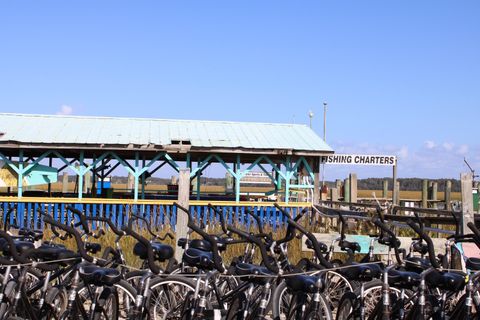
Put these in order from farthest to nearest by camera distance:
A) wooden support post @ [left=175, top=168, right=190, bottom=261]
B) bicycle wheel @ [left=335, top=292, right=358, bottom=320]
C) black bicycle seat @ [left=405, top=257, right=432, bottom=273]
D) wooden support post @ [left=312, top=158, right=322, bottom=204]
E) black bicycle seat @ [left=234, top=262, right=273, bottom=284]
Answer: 1. wooden support post @ [left=312, top=158, right=322, bottom=204]
2. wooden support post @ [left=175, top=168, right=190, bottom=261]
3. black bicycle seat @ [left=405, top=257, right=432, bottom=273]
4. bicycle wheel @ [left=335, top=292, right=358, bottom=320]
5. black bicycle seat @ [left=234, top=262, right=273, bottom=284]

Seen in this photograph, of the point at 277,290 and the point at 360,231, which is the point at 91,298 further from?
the point at 360,231

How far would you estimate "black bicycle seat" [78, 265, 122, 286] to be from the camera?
539 centimetres

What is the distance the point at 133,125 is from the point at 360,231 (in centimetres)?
793

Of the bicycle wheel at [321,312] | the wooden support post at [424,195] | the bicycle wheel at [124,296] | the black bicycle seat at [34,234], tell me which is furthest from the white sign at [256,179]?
the bicycle wheel at [321,312]

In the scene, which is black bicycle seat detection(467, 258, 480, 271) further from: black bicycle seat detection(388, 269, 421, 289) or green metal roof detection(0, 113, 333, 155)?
green metal roof detection(0, 113, 333, 155)

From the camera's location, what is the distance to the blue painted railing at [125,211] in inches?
652

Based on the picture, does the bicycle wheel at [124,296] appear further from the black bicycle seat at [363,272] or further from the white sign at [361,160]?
the white sign at [361,160]

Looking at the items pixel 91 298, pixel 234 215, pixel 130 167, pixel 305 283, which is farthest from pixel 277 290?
pixel 130 167

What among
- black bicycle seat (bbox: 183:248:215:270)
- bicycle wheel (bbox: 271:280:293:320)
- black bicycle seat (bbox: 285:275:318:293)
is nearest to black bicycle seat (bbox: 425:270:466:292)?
black bicycle seat (bbox: 285:275:318:293)

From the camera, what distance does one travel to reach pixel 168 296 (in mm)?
6102

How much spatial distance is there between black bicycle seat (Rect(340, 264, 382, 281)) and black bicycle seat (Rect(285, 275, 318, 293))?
0.91 meters

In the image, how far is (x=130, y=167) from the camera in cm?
1852

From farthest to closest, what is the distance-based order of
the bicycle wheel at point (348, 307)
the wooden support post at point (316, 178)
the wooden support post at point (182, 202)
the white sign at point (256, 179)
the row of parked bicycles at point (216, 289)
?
the white sign at point (256, 179) < the wooden support post at point (316, 178) < the wooden support post at point (182, 202) < the bicycle wheel at point (348, 307) < the row of parked bicycles at point (216, 289)

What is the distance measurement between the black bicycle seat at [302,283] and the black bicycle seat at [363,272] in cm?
91
